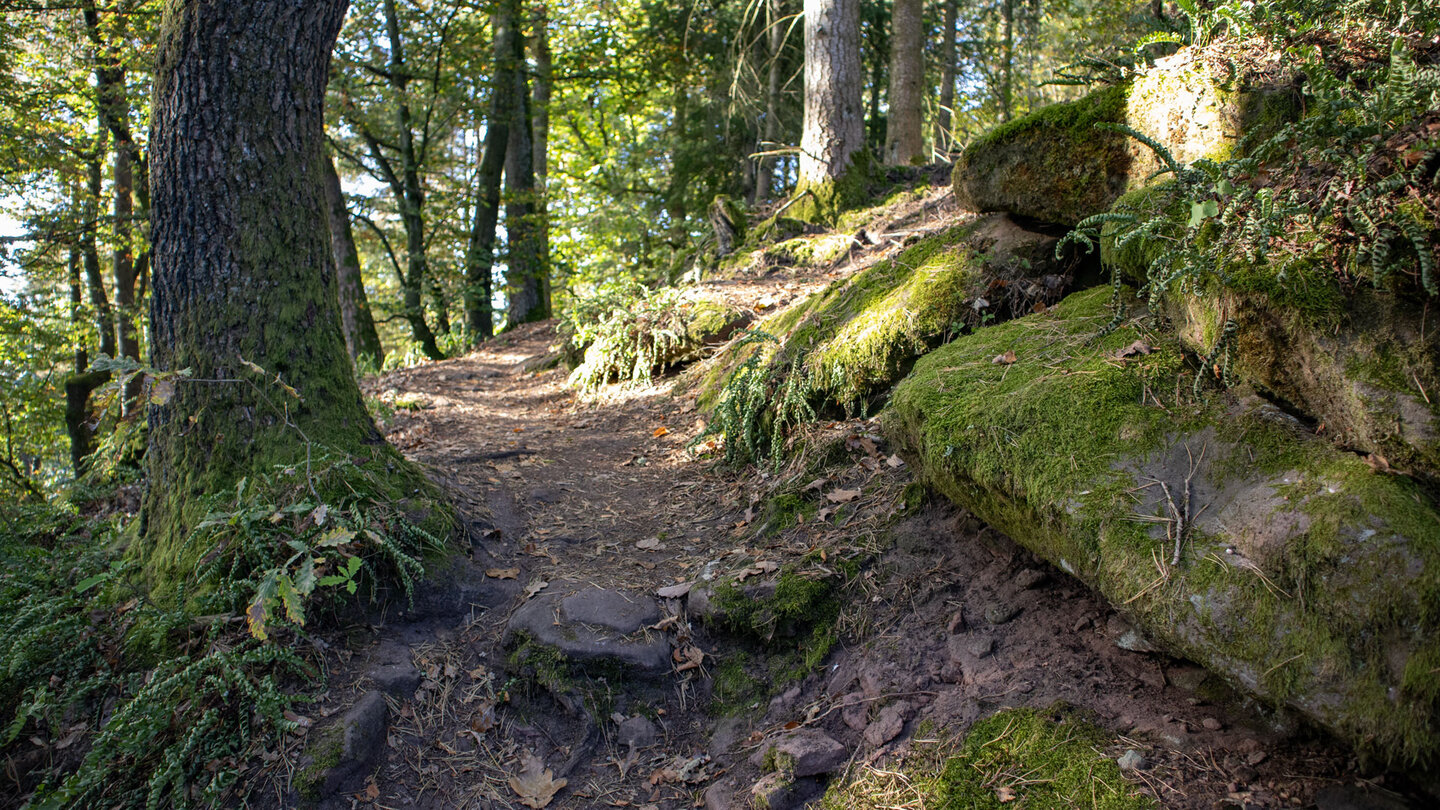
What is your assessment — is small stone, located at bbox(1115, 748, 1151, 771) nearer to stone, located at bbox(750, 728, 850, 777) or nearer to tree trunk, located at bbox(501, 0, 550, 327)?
stone, located at bbox(750, 728, 850, 777)

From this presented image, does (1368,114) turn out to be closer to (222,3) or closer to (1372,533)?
(1372,533)

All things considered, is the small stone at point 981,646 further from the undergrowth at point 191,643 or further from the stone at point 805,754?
the undergrowth at point 191,643

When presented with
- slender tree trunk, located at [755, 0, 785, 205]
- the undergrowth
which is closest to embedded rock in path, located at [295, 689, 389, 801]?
the undergrowth

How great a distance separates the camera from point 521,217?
14477 millimetres

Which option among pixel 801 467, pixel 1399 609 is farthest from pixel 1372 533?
pixel 801 467

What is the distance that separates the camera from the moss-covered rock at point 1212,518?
6.22 ft

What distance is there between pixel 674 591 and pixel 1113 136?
3449 millimetres

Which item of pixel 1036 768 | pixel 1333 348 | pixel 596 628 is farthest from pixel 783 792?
pixel 1333 348

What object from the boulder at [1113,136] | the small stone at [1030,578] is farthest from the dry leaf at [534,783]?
the boulder at [1113,136]

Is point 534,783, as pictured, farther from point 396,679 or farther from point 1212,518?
point 1212,518

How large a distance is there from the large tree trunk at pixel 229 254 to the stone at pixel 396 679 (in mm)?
1060

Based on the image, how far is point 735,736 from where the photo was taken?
10.3 ft

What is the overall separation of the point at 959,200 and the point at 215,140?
4441mm

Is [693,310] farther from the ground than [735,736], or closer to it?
farther from the ground
